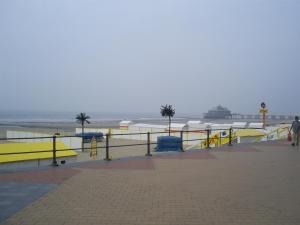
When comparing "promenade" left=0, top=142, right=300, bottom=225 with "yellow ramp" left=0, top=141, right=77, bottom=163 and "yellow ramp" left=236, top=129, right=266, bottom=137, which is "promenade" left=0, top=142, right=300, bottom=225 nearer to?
"yellow ramp" left=0, top=141, right=77, bottom=163

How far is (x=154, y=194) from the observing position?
21.1ft

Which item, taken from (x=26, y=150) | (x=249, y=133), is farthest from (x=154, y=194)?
(x=249, y=133)

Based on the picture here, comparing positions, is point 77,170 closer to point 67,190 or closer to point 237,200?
point 67,190

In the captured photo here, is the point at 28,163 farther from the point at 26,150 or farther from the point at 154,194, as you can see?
the point at 154,194

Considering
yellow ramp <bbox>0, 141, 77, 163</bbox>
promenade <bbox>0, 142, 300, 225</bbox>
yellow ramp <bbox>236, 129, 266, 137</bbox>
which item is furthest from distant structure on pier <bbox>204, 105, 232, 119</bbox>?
promenade <bbox>0, 142, 300, 225</bbox>

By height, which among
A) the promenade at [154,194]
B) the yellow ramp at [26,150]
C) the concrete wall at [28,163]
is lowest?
Result: the concrete wall at [28,163]

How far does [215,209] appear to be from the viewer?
18.0 ft

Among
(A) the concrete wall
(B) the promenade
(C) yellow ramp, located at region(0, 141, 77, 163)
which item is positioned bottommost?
(A) the concrete wall

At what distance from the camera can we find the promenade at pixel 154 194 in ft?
16.5

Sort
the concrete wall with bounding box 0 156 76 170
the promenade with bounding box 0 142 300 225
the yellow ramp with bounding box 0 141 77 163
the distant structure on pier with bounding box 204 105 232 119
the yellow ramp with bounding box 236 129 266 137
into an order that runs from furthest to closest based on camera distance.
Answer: the distant structure on pier with bounding box 204 105 232 119
the yellow ramp with bounding box 236 129 266 137
the yellow ramp with bounding box 0 141 77 163
the concrete wall with bounding box 0 156 76 170
the promenade with bounding box 0 142 300 225

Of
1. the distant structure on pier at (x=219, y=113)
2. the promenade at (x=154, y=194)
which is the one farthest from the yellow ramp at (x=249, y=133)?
the distant structure on pier at (x=219, y=113)

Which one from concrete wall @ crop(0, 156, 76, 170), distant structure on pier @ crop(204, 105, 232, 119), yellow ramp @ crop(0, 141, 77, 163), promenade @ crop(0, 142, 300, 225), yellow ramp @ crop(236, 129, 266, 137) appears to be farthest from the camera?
distant structure on pier @ crop(204, 105, 232, 119)

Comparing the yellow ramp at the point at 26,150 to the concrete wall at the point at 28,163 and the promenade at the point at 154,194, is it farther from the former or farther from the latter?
the promenade at the point at 154,194

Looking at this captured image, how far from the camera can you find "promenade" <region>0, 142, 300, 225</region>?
5043 millimetres
